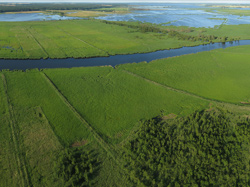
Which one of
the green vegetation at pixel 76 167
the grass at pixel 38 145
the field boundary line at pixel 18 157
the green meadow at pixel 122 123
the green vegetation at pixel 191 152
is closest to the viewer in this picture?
the field boundary line at pixel 18 157

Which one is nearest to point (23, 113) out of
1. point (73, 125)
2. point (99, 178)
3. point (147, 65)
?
point (73, 125)

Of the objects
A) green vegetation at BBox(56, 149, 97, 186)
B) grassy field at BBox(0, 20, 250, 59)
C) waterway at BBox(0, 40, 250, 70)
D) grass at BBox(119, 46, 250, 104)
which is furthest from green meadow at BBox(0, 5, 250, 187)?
grassy field at BBox(0, 20, 250, 59)

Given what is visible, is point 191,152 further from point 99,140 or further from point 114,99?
point 114,99

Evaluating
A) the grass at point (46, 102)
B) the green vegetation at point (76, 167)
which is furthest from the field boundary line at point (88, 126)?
the green vegetation at point (76, 167)

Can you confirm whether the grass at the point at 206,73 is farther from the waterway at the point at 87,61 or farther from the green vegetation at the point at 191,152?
the green vegetation at the point at 191,152

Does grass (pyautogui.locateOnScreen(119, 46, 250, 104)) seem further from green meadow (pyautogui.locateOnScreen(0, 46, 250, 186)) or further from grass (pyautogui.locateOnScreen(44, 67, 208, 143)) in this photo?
grass (pyautogui.locateOnScreen(44, 67, 208, 143))

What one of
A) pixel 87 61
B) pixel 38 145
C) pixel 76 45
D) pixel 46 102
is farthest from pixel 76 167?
pixel 76 45
